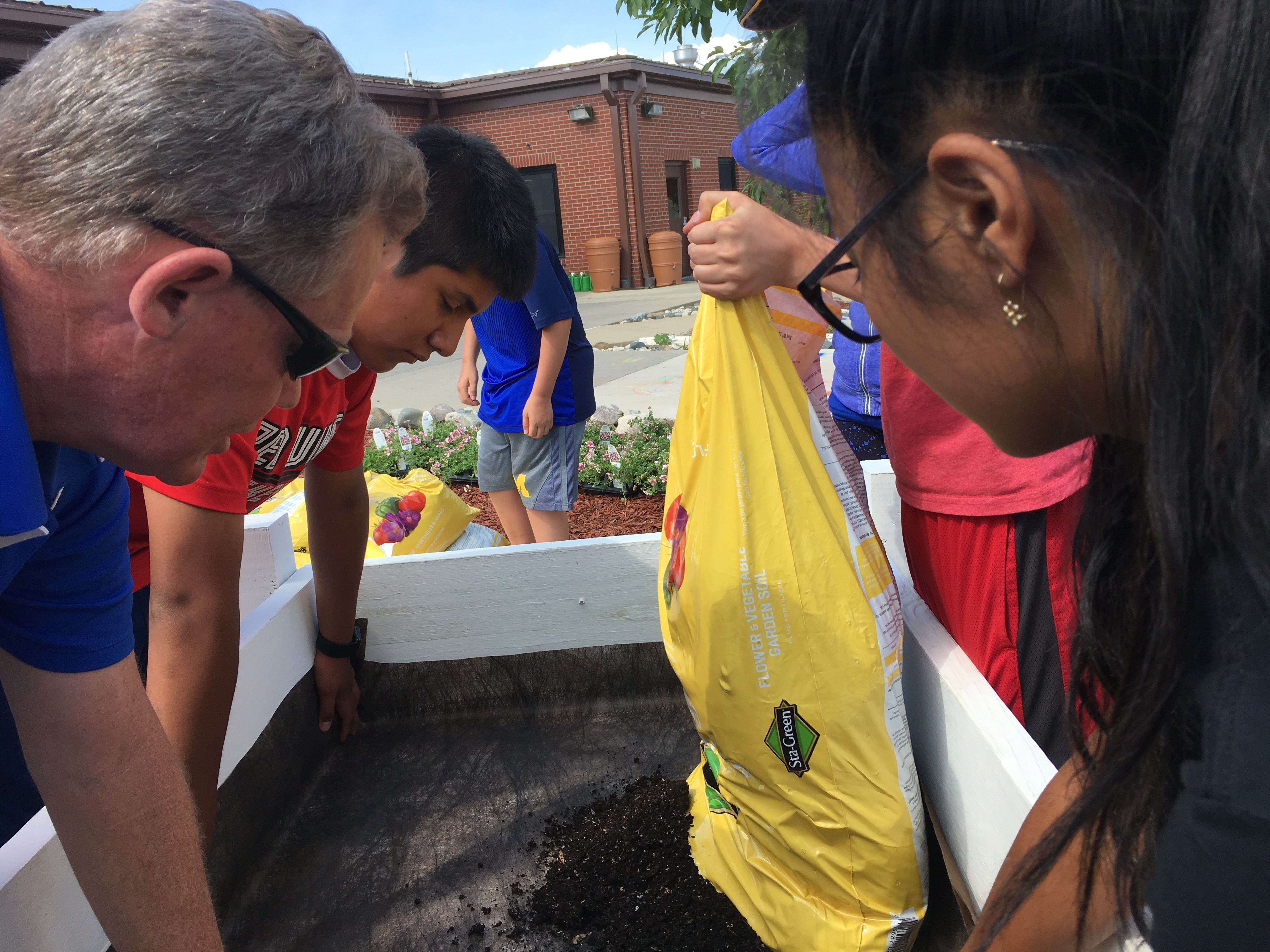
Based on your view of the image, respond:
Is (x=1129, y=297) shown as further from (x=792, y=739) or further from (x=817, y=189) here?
(x=792, y=739)

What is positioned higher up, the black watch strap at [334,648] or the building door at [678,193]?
the building door at [678,193]

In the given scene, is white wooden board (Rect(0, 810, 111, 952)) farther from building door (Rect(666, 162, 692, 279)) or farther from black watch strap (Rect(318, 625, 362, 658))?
building door (Rect(666, 162, 692, 279))

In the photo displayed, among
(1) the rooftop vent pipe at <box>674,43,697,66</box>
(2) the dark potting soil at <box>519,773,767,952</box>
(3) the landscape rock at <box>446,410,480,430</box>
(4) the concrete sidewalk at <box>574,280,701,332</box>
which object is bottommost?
(4) the concrete sidewalk at <box>574,280,701,332</box>

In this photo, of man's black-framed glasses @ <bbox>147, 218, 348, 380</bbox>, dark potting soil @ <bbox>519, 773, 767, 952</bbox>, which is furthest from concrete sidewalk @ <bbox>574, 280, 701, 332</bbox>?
man's black-framed glasses @ <bbox>147, 218, 348, 380</bbox>

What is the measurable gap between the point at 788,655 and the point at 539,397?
2.34 metres

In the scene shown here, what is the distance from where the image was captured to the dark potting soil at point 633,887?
1606 millimetres

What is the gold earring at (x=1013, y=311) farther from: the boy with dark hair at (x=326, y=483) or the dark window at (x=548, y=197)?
the dark window at (x=548, y=197)

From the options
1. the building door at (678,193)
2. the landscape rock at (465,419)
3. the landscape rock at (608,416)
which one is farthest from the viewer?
the building door at (678,193)

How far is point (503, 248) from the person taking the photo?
2.18 meters

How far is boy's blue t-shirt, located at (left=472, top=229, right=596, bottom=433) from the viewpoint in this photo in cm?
377

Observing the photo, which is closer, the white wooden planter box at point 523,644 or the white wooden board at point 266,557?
the white wooden planter box at point 523,644

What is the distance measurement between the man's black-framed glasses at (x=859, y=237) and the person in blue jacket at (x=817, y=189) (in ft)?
0.21

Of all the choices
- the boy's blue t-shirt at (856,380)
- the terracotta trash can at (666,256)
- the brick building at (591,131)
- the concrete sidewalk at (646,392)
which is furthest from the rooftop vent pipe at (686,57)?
the boy's blue t-shirt at (856,380)

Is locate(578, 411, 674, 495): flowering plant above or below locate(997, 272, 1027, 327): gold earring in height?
below
